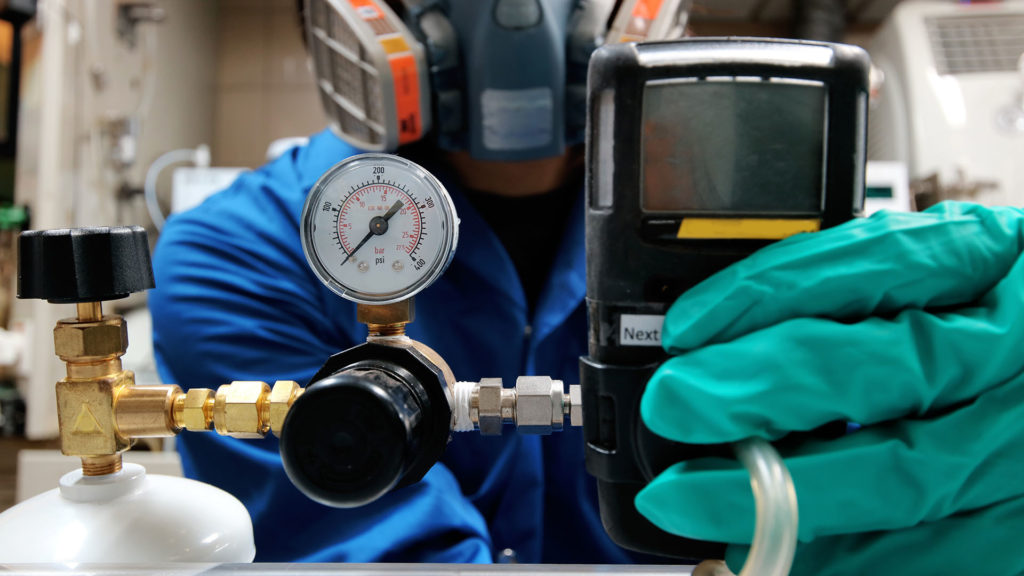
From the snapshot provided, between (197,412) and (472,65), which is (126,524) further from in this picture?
(472,65)

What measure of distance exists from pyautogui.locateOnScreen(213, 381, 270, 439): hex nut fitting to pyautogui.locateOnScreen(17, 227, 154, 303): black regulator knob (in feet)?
0.27

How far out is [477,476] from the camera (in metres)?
0.71

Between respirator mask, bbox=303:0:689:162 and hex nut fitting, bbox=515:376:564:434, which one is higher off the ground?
respirator mask, bbox=303:0:689:162

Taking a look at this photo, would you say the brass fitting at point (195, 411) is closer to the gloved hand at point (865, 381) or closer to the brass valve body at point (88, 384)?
the brass valve body at point (88, 384)

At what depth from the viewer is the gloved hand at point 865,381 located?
31 centimetres

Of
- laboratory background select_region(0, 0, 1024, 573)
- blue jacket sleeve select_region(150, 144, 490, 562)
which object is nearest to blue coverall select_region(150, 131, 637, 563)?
blue jacket sleeve select_region(150, 144, 490, 562)

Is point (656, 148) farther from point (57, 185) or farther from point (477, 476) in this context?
point (57, 185)

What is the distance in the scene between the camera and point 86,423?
0.39 m

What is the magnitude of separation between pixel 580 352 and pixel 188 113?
1.76m

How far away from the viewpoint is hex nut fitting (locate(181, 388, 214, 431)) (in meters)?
0.39

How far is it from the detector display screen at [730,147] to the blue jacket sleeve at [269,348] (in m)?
0.35

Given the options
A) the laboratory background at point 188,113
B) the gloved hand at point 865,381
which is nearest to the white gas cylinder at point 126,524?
the gloved hand at point 865,381

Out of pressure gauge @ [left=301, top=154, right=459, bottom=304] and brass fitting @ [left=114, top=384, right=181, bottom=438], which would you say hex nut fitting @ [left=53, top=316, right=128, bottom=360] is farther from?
pressure gauge @ [left=301, top=154, right=459, bottom=304]

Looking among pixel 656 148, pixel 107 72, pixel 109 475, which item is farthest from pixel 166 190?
pixel 656 148
